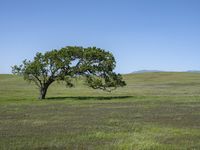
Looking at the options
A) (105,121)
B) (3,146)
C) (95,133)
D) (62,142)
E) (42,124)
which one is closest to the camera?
(3,146)

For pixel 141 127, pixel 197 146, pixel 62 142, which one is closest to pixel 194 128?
pixel 141 127

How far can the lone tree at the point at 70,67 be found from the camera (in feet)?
208

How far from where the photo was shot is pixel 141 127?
25.3 metres

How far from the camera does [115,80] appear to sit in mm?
65562

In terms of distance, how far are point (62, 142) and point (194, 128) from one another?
9487mm

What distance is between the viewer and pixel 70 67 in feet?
211

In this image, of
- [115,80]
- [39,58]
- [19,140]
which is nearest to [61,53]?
[39,58]

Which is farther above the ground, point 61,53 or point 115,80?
point 61,53

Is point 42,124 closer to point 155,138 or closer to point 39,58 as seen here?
point 155,138

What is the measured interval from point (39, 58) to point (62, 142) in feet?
152

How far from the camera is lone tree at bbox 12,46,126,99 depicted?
63.4 meters

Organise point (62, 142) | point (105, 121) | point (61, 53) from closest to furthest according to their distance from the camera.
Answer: point (62, 142) < point (105, 121) < point (61, 53)

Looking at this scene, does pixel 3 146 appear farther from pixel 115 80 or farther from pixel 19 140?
pixel 115 80

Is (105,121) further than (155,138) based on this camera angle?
Yes
